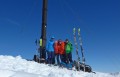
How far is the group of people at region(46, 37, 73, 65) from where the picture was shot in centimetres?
2194

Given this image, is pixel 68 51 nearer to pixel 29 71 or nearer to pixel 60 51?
pixel 60 51

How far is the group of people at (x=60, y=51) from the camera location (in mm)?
21938

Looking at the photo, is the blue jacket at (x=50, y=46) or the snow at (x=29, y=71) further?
the blue jacket at (x=50, y=46)

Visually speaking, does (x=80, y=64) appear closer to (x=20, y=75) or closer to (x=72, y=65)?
(x=72, y=65)

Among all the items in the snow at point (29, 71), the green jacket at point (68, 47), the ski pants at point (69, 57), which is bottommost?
the snow at point (29, 71)

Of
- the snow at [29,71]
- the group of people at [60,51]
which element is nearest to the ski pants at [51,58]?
the group of people at [60,51]

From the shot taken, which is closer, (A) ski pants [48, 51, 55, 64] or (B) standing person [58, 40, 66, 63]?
(B) standing person [58, 40, 66, 63]

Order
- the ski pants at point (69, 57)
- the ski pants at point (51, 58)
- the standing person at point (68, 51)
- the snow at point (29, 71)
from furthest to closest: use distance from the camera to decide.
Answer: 1. the ski pants at point (51, 58)
2. the standing person at point (68, 51)
3. the ski pants at point (69, 57)
4. the snow at point (29, 71)

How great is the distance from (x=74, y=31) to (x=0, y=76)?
52.3ft

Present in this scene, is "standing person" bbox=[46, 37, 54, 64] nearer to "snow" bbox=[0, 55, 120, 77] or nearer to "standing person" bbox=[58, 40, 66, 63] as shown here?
"standing person" bbox=[58, 40, 66, 63]

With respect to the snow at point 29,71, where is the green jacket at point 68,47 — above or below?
above

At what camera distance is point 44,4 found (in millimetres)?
27797

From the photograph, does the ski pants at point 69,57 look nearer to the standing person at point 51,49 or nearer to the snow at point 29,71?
the standing person at point 51,49

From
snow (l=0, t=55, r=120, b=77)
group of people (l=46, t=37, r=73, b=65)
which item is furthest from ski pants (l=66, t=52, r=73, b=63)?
snow (l=0, t=55, r=120, b=77)
